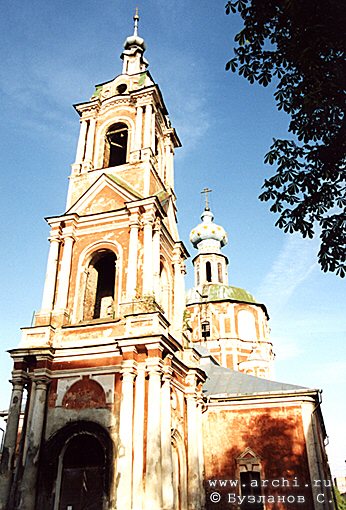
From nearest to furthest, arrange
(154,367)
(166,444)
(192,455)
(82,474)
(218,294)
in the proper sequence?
(166,444) < (82,474) < (154,367) < (192,455) < (218,294)

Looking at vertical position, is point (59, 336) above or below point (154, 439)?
above

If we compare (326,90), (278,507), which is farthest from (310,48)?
(278,507)

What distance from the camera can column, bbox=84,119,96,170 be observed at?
57.0ft

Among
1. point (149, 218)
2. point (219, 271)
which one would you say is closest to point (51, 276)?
point (149, 218)

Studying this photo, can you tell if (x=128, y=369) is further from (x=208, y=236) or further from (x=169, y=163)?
(x=208, y=236)

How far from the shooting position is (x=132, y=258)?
13961 mm

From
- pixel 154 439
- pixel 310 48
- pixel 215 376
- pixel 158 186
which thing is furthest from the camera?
pixel 215 376

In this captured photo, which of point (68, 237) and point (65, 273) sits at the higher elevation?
point (68, 237)

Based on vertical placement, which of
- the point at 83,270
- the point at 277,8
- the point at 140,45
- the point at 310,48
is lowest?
the point at 310,48

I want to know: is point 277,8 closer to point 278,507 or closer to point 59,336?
point 59,336

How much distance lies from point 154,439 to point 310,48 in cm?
907

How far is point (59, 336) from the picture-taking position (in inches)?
524

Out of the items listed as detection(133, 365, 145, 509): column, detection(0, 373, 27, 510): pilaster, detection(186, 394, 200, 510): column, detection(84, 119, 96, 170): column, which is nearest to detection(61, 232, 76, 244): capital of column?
detection(84, 119, 96, 170): column

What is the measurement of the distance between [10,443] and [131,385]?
11.4 ft
